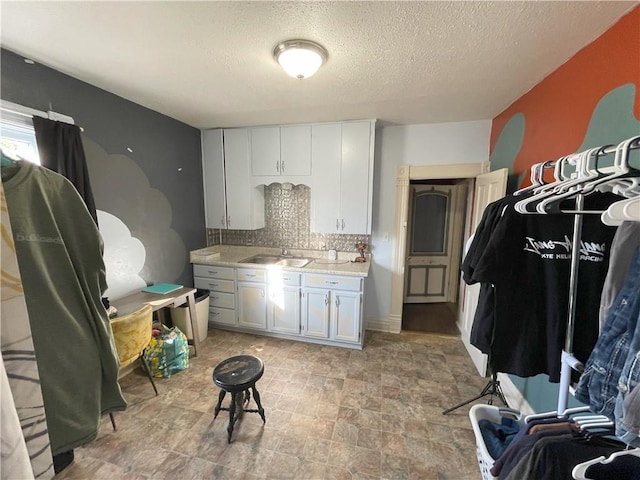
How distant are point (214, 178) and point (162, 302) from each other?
1.71 m

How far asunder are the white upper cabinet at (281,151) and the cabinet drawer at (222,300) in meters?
1.53

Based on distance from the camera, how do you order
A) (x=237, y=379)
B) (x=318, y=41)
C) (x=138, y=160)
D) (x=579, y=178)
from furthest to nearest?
(x=138, y=160) < (x=237, y=379) < (x=318, y=41) < (x=579, y=178)

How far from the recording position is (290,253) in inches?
139

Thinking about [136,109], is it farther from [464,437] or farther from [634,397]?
[464,437]

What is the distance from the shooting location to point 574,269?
3.52 feet

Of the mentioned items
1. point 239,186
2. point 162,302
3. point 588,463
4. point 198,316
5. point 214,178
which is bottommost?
point 198,316

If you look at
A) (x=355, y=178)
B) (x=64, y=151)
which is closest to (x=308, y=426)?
(x=355, y=178)

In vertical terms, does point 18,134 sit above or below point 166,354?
above

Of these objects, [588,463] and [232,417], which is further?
[232,417]

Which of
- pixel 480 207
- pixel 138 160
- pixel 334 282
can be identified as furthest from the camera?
pixel 334 282

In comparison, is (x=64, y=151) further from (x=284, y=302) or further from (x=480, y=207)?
(x=480, y=207)

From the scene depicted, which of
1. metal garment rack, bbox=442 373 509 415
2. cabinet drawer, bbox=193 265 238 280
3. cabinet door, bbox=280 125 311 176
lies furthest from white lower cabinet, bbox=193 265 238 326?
metal garment rack, bbox=442 373 509 415

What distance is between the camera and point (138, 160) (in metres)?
2.53

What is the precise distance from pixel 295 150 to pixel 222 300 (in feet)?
6.63
